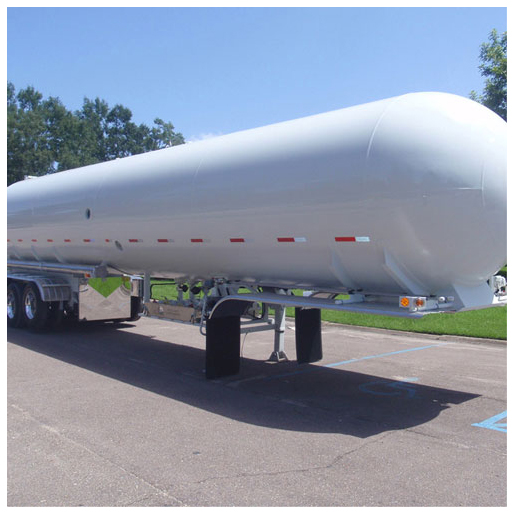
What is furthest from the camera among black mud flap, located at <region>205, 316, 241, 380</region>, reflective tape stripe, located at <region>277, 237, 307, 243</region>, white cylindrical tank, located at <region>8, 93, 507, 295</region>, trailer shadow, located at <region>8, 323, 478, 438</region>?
black mud flap, located at <region>205, 316, 241, 380</region>

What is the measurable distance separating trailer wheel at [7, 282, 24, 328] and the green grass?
9.44 ft

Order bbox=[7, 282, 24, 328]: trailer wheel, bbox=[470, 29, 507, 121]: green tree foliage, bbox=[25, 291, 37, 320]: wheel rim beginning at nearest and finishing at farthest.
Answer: bbox=[25, 291, 37, 320]: wheel rim → bbox=[7, 282, 24, 328]: trailer wheel → bbox=[470, 29, 507, 121]: green tree foliage

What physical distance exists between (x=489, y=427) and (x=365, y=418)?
124cm

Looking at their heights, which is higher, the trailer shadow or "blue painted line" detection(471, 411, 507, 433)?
the trailer shadow

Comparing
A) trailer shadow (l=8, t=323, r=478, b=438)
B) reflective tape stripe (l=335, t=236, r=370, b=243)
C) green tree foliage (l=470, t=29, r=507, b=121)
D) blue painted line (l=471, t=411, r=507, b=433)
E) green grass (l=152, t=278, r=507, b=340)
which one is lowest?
blue painted line (l=471, t=411, r=507, b=433)

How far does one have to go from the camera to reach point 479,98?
27438 millimetres

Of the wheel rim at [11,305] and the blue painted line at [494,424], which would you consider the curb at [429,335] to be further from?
the wheel rim at [11,305]

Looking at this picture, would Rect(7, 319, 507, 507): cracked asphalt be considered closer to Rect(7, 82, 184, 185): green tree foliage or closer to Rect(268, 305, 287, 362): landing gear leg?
Rect(268, 305, 287, 362): landing gear leg

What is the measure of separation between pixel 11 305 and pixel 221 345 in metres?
6.65

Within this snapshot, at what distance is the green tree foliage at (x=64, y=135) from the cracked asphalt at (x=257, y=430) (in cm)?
4251

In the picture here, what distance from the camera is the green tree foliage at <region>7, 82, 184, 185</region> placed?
47.7 meters

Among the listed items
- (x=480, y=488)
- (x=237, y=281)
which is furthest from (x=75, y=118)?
(x=480, y=488)

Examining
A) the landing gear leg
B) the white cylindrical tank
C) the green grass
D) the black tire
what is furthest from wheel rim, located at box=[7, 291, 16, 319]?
the landing gear leg

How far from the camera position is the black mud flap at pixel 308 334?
27.6 ft
